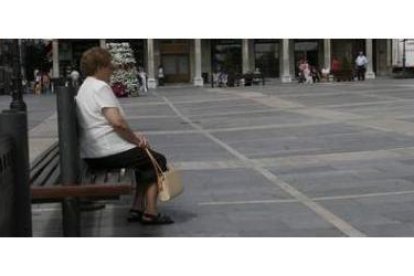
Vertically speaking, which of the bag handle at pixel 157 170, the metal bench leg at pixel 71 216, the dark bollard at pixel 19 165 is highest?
the dark bollard at pixel 19 165

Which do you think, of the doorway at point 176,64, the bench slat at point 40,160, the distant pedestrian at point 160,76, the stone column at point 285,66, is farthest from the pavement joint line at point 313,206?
the doorway at point 176,64

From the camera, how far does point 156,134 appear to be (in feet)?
52.2

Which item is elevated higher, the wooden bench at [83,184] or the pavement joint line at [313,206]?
the wooden bench at [83,184]

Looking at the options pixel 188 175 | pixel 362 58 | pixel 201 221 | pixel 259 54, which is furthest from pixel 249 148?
pixel 259 54

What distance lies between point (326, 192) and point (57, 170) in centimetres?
307

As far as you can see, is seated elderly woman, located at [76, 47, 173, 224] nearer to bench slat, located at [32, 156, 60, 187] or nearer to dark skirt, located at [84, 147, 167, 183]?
dark skirt, located at [84, 147, 167, 183]

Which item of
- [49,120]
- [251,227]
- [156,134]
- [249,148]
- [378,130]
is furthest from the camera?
[49,120]

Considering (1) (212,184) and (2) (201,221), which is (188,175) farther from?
(2) (201,221)

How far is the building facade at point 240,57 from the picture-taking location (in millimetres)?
55344

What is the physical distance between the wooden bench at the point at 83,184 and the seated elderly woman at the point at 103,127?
105 mm

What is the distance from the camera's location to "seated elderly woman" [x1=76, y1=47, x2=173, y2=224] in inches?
252

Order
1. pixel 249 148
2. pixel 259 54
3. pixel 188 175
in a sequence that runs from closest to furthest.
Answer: pixel 188 175 < pixel 249 148 < pixel 259 54

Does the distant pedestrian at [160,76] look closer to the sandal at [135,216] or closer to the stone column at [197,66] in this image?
the stone column at [197,66]
